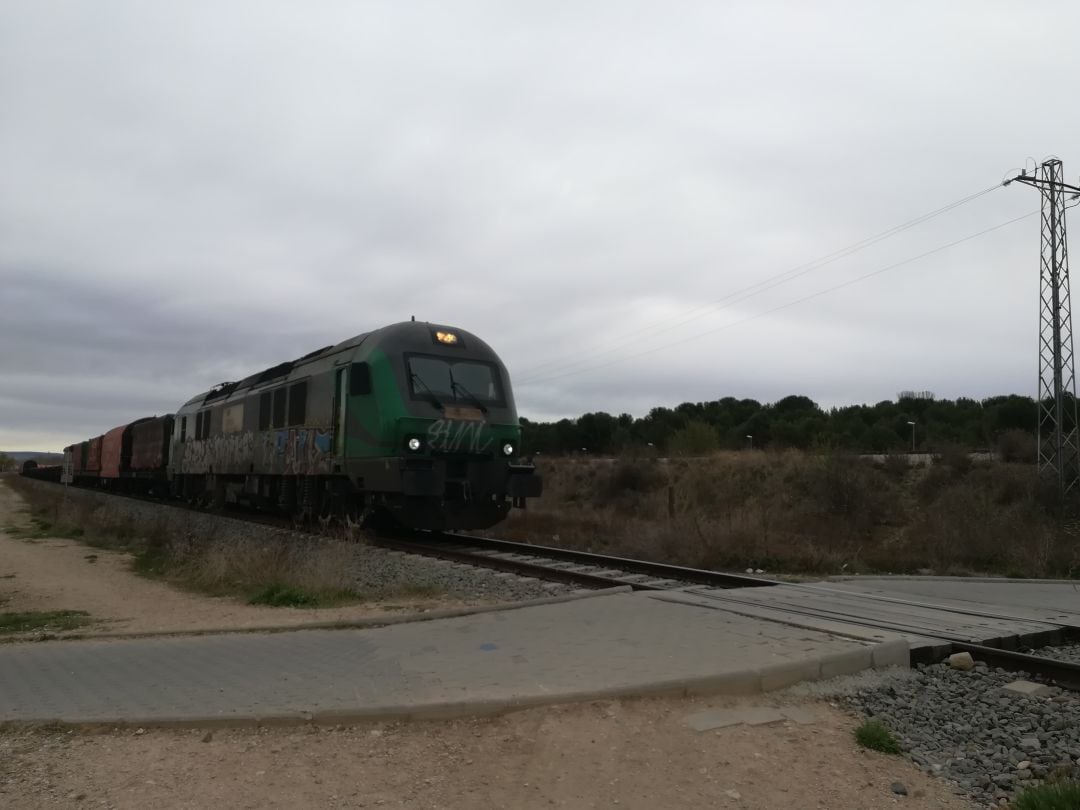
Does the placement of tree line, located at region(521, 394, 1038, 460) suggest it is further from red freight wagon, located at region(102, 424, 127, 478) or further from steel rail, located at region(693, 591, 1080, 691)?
red freight wagon, located at region(102, 424, 127, 478)

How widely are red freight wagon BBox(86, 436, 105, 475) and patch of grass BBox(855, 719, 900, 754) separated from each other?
51757mm

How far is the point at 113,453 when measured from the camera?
145 feet

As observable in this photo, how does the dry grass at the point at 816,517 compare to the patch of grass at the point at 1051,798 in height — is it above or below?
above

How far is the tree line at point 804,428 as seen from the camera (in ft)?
133

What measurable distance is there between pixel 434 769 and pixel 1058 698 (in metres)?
4.59

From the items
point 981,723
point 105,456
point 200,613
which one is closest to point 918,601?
point 981,723

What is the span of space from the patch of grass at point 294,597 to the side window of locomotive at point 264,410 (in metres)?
9.83

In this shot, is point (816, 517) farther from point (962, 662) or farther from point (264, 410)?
point (962, 662)

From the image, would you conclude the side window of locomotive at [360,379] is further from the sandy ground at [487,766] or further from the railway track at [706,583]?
the sandy ground at [487,766]

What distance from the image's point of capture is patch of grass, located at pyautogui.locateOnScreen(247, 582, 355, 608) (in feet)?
30.2

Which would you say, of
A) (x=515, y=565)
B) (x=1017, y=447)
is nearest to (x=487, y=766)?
(x=515, y=565)

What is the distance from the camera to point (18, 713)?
4992 mm

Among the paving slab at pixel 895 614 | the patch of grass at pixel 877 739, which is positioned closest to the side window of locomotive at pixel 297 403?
the paving slab at pixel 895 614

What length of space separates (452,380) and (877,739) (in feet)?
35.8
